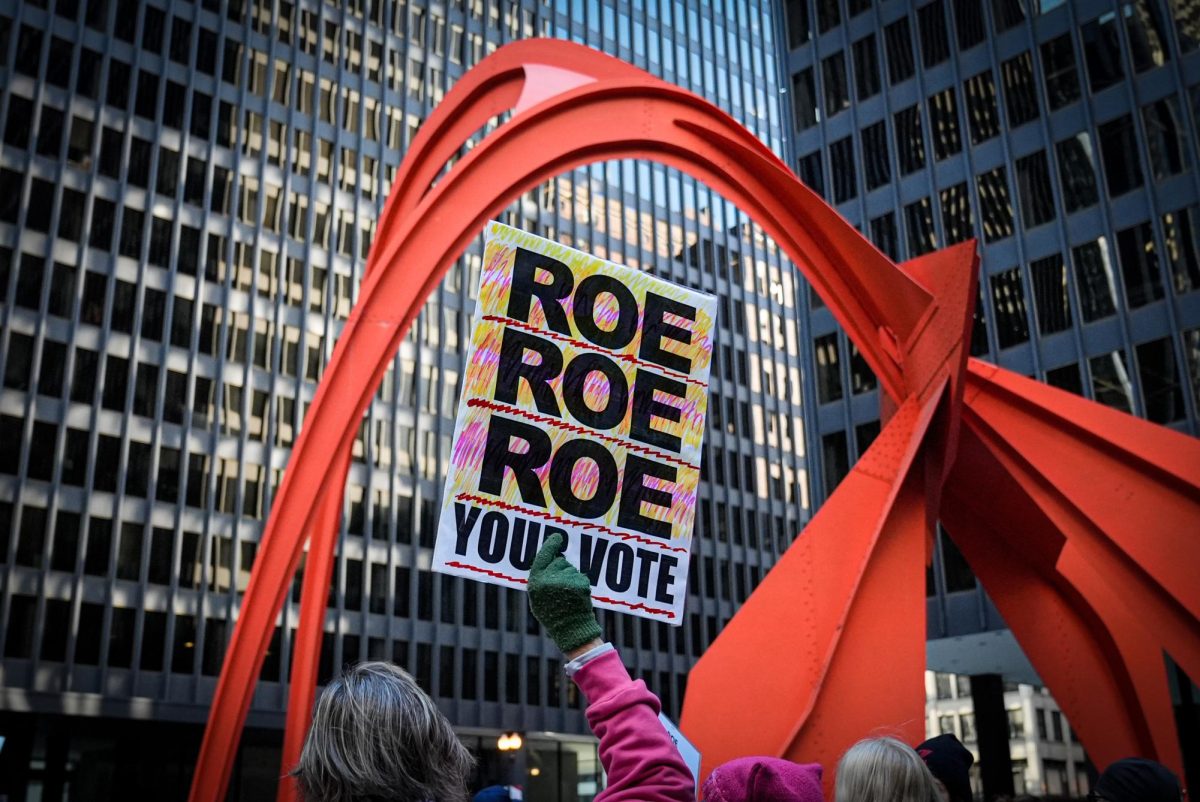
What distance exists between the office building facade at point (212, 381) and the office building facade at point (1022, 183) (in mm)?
5274

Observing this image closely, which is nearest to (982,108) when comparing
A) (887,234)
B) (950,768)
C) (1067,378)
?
(887,234)

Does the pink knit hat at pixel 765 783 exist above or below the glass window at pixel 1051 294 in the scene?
below

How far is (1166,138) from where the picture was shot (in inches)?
1220

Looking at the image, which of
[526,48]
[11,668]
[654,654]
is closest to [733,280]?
[654,654]

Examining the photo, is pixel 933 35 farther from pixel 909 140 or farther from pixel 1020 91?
pixel 1020 91

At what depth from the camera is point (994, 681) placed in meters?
37.0

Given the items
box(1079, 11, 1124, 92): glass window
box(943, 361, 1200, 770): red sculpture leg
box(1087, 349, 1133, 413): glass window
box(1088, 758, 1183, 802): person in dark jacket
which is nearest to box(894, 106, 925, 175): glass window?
box(1079, 11, 1124, 92): glass window

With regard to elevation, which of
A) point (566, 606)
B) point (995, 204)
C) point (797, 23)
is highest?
point (797, 23)

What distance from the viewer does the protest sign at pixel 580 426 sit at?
284 inches

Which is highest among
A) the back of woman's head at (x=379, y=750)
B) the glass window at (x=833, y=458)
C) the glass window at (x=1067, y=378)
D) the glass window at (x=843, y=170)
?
the glass window at (x=843, y=170)

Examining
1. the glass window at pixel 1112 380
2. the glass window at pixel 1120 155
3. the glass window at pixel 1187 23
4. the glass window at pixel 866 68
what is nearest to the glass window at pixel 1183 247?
the glass window at pixel 1120 155

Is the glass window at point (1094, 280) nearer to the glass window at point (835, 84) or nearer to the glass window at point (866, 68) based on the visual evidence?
the glass window at point (866, 68)

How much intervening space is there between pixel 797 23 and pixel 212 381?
89.3 feet

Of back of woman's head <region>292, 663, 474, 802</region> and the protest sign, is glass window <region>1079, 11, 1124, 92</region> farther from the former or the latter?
back of woman's head <region>292, 663, 474, 802</region>
